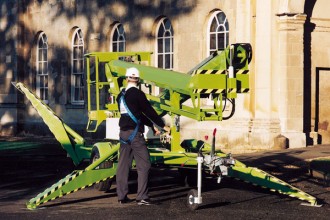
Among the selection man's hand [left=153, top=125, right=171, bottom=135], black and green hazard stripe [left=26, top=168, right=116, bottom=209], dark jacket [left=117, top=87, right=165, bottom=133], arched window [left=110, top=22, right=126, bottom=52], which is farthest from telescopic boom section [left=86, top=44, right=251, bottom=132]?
arched window [left=110, top=22, right=126, bottom=52]

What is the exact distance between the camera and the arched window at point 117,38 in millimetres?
27969

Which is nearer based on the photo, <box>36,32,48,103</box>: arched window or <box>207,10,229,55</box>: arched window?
<box>207,10,229,55</box>: arched window

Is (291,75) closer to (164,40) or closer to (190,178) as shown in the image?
(164,40)

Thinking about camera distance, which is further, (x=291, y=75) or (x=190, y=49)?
(x=190, y=49)

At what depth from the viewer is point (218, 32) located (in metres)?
24.0

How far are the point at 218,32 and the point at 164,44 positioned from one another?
104 inches

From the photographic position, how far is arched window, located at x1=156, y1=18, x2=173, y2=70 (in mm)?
25828

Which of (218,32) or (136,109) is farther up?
(218,32)

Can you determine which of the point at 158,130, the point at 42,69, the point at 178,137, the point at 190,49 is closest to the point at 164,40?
the point at 190,49

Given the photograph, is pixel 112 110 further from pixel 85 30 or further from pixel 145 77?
pixel 85 30

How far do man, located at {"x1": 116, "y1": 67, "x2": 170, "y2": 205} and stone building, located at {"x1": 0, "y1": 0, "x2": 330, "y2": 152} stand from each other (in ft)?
31.5

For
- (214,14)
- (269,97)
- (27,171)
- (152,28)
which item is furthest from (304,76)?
(27,171)

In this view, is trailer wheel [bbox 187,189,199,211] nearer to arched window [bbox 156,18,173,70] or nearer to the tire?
the tire

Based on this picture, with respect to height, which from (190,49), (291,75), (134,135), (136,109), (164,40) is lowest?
(134,135)
